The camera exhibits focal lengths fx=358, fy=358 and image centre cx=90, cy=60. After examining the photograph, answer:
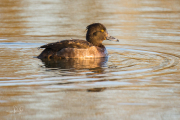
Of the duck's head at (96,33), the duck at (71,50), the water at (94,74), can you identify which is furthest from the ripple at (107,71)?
the duck's head at (96,33)

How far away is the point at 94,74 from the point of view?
800 cm

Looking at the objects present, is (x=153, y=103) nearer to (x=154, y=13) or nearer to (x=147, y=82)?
(x=147, y=82)

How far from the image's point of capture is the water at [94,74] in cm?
561

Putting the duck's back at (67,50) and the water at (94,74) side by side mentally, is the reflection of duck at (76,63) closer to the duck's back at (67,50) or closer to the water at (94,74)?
the water at (94,74)

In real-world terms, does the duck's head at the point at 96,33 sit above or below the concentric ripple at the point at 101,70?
above

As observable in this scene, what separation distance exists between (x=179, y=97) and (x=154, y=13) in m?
13.5

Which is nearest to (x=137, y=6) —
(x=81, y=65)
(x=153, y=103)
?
(x=81, y=65)

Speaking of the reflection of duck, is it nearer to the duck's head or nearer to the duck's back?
the duck's back

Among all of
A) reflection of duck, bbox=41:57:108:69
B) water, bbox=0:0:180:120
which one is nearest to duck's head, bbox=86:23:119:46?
water, bbox=0:0:180:120

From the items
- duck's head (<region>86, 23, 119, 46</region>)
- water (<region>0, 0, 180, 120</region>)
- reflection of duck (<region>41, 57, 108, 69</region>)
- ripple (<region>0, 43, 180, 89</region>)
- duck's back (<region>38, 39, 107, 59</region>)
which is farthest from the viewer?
duck's head (<region>86, 23, 119, 46</region>)

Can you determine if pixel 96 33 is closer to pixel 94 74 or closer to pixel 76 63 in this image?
pixel 76 63

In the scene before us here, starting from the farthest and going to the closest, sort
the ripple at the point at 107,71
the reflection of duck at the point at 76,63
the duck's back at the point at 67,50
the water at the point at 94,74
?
the duck's back at the point at 67,50, the reflection of duck at the point at 76,63, the ripple at the point at 107,71, the water at the point at 94,74

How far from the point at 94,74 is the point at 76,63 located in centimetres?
148

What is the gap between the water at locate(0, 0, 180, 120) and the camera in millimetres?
5609
